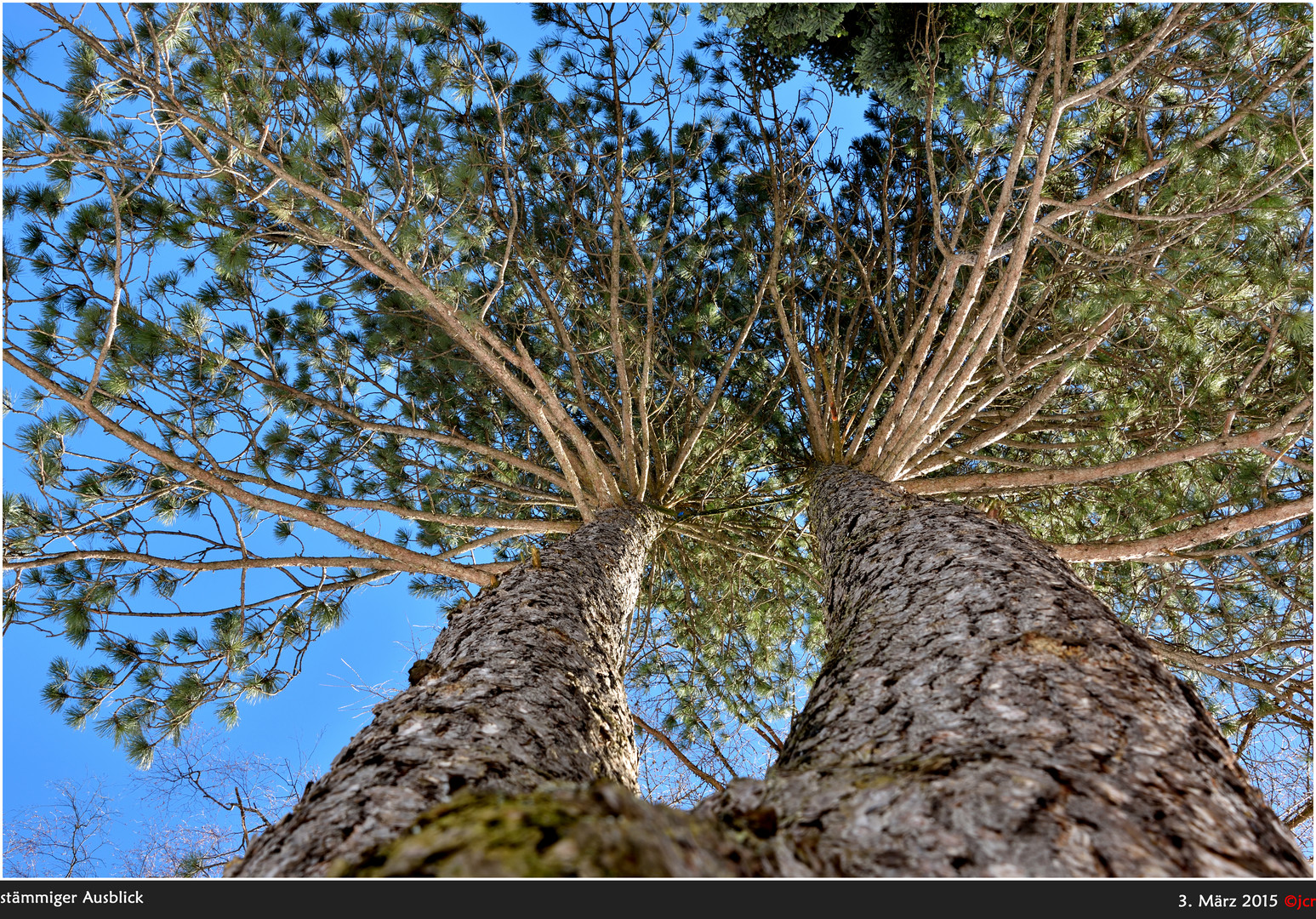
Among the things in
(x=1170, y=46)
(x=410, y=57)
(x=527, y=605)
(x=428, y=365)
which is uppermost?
(x=410, y=57)

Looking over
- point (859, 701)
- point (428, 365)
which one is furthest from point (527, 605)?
point (428, 365)

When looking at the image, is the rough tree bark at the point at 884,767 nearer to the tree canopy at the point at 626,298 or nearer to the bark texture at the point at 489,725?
the bark texture at the point at 489,725

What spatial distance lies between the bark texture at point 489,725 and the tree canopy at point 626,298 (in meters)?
0.70

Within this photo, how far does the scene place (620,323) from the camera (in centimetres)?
427

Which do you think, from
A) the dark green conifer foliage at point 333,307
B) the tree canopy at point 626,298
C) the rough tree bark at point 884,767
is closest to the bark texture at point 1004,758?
the rough tree bark at point 884,767

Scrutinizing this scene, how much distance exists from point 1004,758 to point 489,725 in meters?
0.97

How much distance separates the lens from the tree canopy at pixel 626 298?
3.01 meters

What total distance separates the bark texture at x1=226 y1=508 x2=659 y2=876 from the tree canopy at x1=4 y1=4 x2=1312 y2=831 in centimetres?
70

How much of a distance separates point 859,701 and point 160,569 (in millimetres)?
3854

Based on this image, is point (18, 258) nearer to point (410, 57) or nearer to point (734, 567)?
point (410, 57)

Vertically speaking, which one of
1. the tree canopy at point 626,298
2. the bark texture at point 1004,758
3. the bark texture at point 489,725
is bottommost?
the bark texture at point 1004,758

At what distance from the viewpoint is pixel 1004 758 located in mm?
1018

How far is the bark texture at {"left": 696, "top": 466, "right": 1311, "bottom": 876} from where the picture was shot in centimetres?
85
